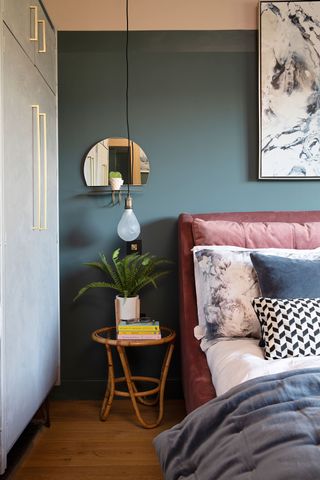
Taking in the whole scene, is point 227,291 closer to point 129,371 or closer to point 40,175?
point 129,371

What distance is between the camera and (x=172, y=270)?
9.03 ft

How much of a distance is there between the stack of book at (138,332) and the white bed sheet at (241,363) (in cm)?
46

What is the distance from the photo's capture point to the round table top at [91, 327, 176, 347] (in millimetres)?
2258

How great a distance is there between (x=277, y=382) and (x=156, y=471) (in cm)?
101

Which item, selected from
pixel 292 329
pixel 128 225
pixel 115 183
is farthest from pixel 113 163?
pixel 292 329

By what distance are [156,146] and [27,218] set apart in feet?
3.44

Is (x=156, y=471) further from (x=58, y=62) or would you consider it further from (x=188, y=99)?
(x=58, y=62)

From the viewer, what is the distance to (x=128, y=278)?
2.52 m

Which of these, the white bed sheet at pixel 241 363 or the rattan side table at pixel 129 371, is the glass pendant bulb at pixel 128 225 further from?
the white bed sheet at pixel 241 363

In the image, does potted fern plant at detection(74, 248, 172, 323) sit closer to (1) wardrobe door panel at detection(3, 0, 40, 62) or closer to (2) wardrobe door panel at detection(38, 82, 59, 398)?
(2) wardrobe door panel at detection(38, 82, 59, 398)

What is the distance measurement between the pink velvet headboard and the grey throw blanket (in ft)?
1.37

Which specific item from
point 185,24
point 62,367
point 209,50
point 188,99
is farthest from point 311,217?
point 62,367

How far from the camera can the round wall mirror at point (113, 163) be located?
2.72 m

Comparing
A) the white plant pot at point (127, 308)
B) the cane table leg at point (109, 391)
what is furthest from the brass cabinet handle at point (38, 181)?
the cane table leg at point (109, 391)
